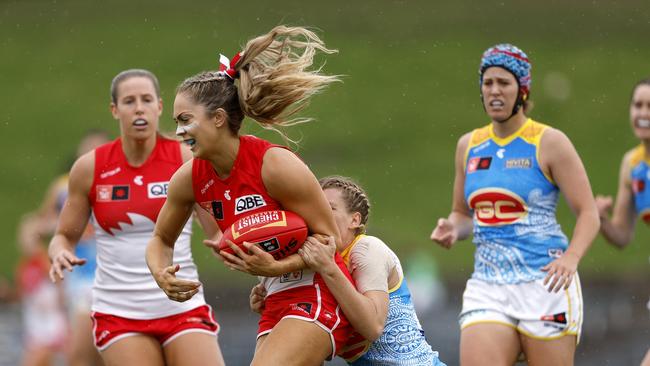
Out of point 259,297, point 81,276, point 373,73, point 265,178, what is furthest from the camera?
point 373,73

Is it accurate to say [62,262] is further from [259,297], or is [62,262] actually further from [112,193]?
[259,297]

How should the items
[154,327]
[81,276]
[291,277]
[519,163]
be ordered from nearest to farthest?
[291,277], [154,327], [519,163], [81,276]

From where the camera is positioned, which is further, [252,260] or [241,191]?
[241,191]

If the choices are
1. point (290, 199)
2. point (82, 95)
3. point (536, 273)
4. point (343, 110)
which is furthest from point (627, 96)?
point (290, 199)

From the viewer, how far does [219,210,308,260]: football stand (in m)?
5.49

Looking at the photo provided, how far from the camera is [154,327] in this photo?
22.8 feet

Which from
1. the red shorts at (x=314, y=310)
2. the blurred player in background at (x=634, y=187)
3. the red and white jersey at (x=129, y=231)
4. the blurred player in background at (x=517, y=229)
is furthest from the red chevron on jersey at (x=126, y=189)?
the blurred player in background at (x=634, y=187)

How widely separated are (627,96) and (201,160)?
27.7 m

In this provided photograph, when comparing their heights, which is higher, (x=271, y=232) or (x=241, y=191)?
(x=241, y=191)

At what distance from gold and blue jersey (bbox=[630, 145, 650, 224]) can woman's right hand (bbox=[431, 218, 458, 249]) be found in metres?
1.77

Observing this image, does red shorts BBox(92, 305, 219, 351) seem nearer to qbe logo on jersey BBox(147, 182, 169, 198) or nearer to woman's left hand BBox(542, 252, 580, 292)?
qbe logo on jersey BBox(147, 182, 169, 198)

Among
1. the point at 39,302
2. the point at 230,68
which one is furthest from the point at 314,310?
the point at 39,302

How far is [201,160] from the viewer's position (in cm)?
582

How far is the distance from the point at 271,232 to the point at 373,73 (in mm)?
27124
